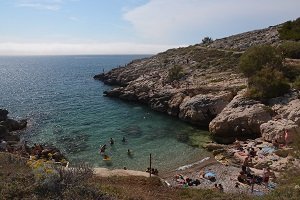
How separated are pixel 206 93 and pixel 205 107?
6024 mm

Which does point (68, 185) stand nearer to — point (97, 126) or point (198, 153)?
point (198, 153)

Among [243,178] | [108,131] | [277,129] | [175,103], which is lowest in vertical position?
[108,131]

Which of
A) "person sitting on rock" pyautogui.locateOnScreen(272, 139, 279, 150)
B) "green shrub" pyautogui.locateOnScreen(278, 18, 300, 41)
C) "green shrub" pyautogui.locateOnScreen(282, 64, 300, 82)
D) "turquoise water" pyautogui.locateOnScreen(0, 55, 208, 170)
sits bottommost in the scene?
"turquoise water" pyautogui.locateOnScreen(0, 55, 208, 170)

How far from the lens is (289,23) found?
96625 millimetres

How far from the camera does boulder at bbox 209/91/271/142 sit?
4850 cm

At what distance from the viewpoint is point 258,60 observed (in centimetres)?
5997

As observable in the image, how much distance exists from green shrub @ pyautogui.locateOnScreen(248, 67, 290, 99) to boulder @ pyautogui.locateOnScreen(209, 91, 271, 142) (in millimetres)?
2247

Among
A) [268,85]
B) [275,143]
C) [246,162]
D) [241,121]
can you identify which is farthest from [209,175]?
[268,85]

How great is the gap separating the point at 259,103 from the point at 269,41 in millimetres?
46470

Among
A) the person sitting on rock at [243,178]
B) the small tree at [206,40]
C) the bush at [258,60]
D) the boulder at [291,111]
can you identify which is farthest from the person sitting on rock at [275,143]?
the small tree at [206,40]

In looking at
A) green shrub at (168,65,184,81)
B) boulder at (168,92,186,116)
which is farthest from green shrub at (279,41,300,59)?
boulder at (168,92,186,116)

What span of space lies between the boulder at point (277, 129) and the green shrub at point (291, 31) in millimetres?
50070

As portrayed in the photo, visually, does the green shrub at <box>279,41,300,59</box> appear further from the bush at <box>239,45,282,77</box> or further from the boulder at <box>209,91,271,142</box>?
the boulder at <box>209,91,271,142</box>

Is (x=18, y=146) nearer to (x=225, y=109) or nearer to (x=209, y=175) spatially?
(x=209, y=175)
